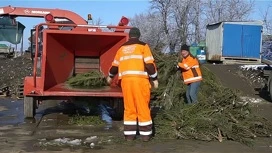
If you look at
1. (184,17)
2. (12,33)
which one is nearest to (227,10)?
(184,17)

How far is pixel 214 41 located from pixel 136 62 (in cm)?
2232

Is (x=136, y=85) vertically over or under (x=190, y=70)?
under

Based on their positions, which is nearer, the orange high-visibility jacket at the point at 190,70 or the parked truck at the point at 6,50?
the orange high-visibility jacket at the point at 190,70

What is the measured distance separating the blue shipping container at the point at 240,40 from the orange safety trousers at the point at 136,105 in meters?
20.4

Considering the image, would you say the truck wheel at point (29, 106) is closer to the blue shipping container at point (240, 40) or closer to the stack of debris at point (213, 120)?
the stack of debris at point (213, 120)

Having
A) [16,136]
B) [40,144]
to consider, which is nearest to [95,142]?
[40,144]

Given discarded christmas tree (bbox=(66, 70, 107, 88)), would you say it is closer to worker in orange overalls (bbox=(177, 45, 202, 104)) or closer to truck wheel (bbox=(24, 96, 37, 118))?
truck wheel (bbox=(24, 96, 37, 118))

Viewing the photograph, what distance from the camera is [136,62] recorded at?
679cm

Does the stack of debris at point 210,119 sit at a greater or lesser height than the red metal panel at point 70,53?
lesser

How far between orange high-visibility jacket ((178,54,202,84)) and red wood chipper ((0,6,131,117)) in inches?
54.0

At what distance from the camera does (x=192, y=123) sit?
288 inches

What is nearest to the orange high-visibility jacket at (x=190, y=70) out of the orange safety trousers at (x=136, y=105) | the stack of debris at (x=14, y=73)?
the orange safety trousers at (x=136, y=105)

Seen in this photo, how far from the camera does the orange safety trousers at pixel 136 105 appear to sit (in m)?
6.68

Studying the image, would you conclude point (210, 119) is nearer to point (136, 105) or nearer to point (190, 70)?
point (136, 105)
